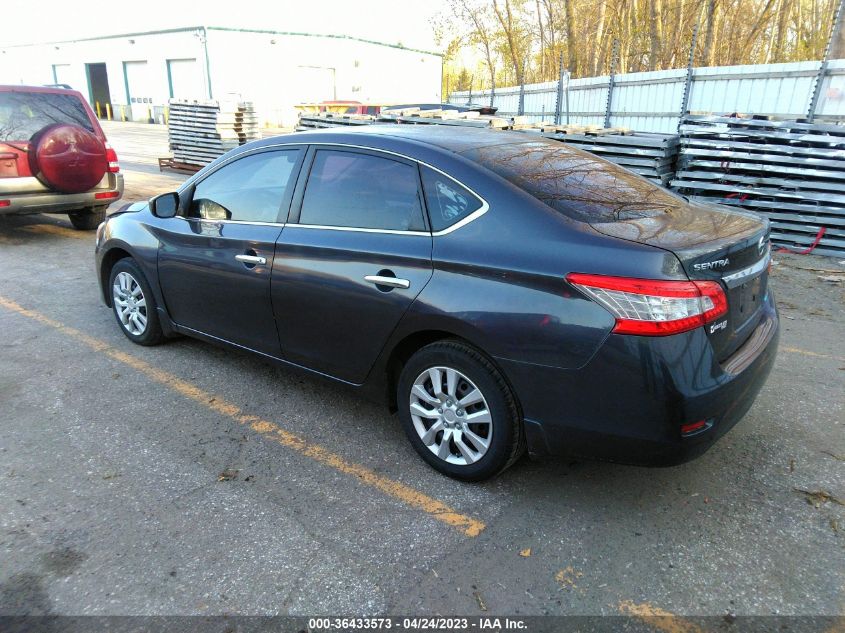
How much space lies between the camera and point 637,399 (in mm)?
2533

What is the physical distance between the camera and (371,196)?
3379 mm

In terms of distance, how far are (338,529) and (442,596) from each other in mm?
614

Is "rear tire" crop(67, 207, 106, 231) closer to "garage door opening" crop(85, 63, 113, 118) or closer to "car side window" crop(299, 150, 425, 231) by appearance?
"car side window" crop(299, 150, 425, 231)

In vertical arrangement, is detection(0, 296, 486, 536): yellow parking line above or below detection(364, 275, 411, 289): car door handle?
below

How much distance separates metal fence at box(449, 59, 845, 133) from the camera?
1019 centimetres

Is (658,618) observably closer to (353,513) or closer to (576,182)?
(353,513)

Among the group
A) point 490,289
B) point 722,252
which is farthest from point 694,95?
point 490,289

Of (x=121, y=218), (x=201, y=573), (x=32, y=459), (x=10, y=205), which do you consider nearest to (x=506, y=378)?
(x=201, y=573)

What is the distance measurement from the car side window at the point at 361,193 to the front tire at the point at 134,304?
5.91ft

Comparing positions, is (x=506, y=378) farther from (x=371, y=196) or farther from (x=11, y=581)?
(x=11, y=581)

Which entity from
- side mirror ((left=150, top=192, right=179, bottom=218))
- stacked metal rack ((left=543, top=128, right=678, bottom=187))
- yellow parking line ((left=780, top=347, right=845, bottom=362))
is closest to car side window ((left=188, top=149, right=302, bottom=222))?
side mirror ((left=150, top=192, right=179, bottom=218))

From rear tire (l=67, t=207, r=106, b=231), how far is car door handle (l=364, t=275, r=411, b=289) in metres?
7.56

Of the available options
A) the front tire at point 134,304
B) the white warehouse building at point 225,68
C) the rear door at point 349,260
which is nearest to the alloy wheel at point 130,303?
the front tire at point 134,304

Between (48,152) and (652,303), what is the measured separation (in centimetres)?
797
